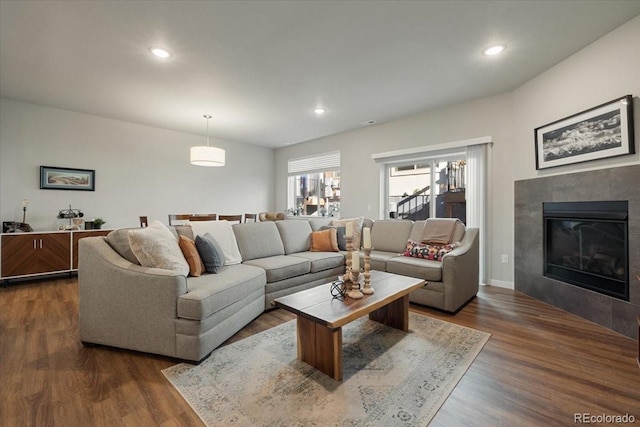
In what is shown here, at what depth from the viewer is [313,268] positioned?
3.46 metres

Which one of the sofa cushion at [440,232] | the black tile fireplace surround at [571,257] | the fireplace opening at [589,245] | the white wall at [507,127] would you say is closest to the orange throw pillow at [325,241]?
the sofa cushion at [440,232]

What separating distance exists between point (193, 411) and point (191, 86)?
350 centimetres

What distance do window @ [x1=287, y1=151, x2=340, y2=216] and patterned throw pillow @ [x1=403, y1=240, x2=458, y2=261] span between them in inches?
107

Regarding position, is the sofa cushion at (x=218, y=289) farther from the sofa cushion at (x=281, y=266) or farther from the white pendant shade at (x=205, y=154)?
the white pendant shade at (x=205, y=154)

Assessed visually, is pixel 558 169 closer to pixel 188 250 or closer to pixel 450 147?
pixel 450 147

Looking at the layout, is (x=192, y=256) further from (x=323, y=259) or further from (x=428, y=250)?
(x=428, y=250)

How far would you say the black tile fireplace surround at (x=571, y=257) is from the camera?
239 centimetres

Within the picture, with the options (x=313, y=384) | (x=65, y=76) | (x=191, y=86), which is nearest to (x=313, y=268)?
(x=313, y=384)

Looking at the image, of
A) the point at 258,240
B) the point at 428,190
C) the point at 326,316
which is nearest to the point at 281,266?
the point at 258,240

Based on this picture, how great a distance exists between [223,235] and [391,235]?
2325mm

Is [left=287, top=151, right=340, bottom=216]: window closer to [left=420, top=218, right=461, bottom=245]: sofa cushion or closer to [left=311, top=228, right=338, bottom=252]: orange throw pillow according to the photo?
[left=311, top=228, right=338, bottom=252]: orange throw pillow

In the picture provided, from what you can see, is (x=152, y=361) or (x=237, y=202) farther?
(x=237, y=202)

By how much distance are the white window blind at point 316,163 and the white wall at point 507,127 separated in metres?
0.18

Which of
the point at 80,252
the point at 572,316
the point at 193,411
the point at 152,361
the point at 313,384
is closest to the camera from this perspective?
the point at 193,411
